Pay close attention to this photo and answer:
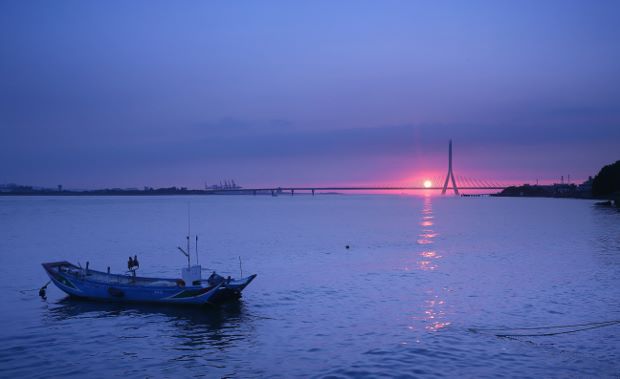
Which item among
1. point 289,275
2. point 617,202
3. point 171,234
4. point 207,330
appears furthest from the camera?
point 617,202

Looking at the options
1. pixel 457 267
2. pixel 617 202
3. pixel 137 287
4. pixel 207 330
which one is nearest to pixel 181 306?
pixel 137 287

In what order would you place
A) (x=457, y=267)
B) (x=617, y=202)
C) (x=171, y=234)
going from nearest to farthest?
1. (x=457, y=267)
2. (x=171, y=234)
3. (x=617, y=202)

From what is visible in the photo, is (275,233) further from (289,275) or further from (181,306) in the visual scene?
(181,306)

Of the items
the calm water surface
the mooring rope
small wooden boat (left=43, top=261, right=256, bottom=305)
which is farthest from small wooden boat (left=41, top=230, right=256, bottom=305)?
the mooring rope

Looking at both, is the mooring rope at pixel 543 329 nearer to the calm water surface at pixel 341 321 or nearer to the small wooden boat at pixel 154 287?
the calm water surface at pixel 341 321

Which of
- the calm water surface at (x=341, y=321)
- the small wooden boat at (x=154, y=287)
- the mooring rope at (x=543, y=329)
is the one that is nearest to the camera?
the calm water surface at (x=341, y=321)

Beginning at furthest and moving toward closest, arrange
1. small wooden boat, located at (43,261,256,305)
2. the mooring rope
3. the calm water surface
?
small wooden boat, located at (43,261,256,305), the mooring rope, the calm water surface

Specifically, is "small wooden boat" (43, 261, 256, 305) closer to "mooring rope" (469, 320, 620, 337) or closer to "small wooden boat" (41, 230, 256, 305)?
"small wooden boat" (41, 230, 256, 305)

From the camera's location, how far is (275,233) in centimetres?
7925

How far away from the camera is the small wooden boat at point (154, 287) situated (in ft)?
88.1

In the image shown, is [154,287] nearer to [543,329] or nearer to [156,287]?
[156,287]

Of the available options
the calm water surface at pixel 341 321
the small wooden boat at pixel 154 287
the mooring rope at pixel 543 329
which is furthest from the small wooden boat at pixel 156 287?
the mooring rope at pixel 543 329

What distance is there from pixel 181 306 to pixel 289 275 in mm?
13092

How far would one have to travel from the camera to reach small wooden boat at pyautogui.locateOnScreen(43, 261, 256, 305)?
26859 mm
